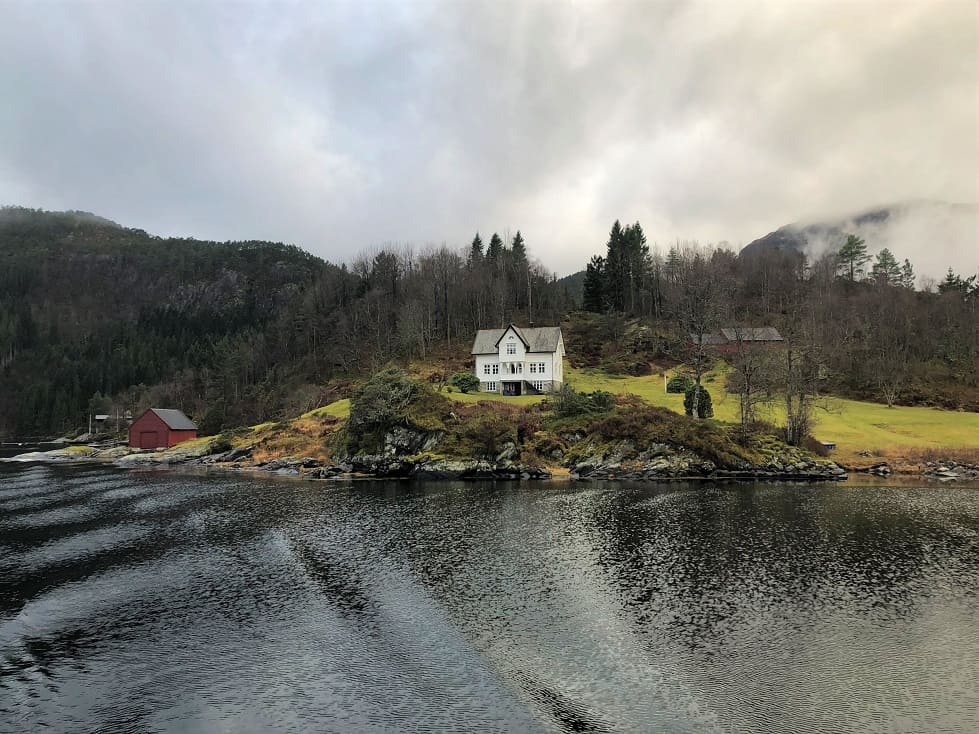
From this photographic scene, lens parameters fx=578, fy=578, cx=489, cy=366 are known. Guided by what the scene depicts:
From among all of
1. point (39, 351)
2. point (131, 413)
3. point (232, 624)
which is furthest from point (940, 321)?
point (39, 351)

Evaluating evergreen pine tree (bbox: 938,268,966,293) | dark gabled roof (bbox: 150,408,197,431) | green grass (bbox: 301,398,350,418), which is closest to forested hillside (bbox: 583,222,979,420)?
evergreen pine tree (bbox: 938,268,966,293)

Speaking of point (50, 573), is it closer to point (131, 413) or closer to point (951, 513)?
point (951, 513)

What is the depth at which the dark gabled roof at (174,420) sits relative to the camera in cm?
9206

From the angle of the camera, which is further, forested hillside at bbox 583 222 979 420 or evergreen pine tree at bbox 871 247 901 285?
evergreen pine tree at bbox 871 247 901 285

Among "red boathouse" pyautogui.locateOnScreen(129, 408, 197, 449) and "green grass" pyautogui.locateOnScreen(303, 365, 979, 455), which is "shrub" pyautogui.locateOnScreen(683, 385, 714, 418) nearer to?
"green grass" pyautogui.locateOnScreen(303, 365, 979, 455)

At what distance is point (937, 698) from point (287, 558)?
2337 cm

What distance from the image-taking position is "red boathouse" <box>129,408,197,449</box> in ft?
300

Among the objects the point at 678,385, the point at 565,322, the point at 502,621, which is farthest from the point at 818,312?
the point at 502,621

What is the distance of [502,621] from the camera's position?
18.4 meters

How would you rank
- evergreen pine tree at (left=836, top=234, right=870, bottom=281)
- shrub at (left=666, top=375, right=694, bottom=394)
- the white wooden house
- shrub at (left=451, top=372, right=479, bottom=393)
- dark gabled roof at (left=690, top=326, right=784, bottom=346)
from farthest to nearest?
evergreen pine tree at (left=836, top=234, right=870, bottom=281)
dark gabled roof at (left=690, top=326, right=784, bottom=346)
the white wooden house
shrub at (left=451, top=372, right=479, bottom=393)
shrub at (left=666, top=375, right=694, bottom=394)

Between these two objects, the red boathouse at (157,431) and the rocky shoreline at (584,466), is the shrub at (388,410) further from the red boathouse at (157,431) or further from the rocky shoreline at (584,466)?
the red boathouse at (157,431)

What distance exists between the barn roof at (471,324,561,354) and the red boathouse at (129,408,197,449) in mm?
49615

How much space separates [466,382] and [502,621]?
66.4m

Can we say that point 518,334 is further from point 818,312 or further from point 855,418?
point 818,312
